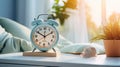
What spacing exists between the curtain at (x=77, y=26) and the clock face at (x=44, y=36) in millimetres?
895

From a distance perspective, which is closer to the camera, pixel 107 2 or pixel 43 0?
pixel 107 2

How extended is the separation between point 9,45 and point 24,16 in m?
0.84

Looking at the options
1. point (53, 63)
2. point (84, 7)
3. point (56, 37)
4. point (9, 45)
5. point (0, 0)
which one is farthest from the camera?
point (84, 7)

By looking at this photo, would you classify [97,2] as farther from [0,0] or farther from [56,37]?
[56,37]

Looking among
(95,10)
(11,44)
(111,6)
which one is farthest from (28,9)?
(11,44)

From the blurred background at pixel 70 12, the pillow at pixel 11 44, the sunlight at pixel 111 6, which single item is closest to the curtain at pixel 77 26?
the blurred background at pixel 70 12

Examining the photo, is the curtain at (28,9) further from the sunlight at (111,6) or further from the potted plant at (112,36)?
the potted plant at (112,36)

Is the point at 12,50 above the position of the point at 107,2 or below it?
below

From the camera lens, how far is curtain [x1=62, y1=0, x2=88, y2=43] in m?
2.24

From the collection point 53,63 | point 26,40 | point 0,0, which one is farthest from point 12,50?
point 0,0

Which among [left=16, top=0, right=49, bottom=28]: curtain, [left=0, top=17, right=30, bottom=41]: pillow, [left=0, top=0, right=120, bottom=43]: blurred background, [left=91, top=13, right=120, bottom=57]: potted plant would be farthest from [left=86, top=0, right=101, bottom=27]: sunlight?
[left=91, top=13, right=120, bottom=57]: potted plant

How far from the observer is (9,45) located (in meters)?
1.54

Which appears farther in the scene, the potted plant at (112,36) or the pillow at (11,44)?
the pillow at (11,44)

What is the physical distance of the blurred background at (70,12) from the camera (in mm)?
2176
